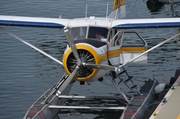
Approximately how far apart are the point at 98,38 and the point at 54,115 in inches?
130

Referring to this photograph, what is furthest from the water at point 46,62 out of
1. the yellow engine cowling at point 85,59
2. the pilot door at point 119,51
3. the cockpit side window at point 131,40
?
the yellow engine cowling at point 85,59

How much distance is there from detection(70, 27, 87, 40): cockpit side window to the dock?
347 cm

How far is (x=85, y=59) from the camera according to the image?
14523mm

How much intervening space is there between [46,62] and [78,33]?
8.75 m

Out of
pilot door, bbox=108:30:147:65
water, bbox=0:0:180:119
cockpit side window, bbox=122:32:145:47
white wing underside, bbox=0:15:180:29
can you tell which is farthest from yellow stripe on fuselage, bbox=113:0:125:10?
cockpit side window, bbox=122:32:145:47

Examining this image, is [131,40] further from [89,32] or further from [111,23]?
[89,32]

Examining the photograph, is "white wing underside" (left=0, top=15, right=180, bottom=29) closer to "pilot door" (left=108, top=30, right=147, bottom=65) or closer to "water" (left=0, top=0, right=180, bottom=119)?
"pilot door" (left=108, top=30, right=147, bottom=65)

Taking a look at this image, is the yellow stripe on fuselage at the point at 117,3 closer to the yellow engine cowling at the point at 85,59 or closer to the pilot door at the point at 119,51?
the pilot door at the point at 119,51

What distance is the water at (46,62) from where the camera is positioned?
62.6ft

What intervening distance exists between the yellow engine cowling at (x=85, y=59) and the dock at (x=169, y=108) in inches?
94.7

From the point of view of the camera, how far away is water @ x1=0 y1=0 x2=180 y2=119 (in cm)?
1908

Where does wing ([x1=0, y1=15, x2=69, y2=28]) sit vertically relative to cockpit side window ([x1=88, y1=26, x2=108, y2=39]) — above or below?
above

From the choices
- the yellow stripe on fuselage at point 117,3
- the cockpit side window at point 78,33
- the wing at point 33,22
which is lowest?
the cockpit side window at point 78,33

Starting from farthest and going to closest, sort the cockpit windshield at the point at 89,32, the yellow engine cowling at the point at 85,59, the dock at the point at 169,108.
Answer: the cockpit windshield at the point at 89,32, the yellow engine cowling at the point at 85,59, the dock at the point at 169,108
